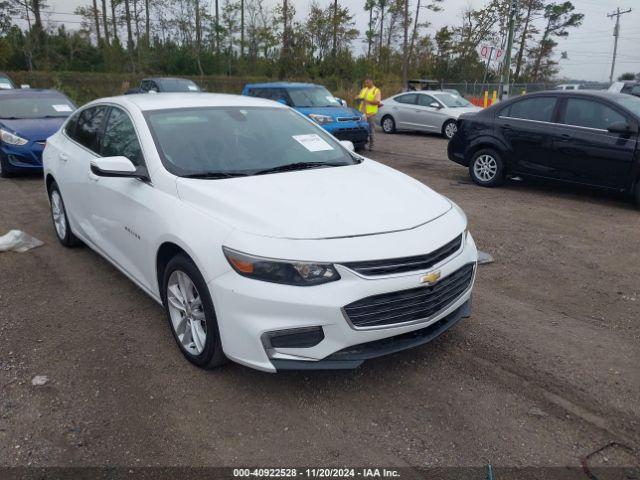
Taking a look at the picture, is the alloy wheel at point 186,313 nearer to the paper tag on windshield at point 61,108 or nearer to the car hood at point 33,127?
the car hood at point 33,127

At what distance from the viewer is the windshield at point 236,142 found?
3.78m

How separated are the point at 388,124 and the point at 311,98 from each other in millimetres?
5618

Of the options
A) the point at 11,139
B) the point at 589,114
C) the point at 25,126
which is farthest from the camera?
the point at 25,126

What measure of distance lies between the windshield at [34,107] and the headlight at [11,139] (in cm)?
72

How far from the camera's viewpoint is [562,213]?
7.28 metres

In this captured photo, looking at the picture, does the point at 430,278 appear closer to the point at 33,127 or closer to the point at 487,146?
the point at 487,146

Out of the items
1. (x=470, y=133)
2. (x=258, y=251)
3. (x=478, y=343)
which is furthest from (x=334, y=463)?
(x=470, y=133)

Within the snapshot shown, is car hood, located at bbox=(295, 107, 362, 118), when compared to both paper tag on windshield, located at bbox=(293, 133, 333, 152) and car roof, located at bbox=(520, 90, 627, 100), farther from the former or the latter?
paper tag on windshield, located at bbox=(293, 133, 333, 152)

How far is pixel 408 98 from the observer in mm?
17094

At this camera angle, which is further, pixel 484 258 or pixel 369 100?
pixel 369 100

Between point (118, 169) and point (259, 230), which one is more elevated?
point (118, 169)

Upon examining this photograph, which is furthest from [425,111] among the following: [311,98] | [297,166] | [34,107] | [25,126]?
[297,166]

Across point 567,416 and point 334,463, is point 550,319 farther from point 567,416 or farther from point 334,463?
point 334,463

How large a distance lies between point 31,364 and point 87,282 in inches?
55.3
